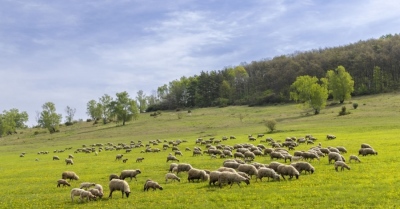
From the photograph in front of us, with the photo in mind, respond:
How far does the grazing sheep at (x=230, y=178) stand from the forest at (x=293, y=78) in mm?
139013

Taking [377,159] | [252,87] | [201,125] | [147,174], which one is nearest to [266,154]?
[377,159]

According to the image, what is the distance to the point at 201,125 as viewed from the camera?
107 meters

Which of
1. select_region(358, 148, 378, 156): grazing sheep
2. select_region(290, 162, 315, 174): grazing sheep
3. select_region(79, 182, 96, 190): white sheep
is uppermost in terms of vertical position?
select_region(79, 182, 96, 190): white sheep

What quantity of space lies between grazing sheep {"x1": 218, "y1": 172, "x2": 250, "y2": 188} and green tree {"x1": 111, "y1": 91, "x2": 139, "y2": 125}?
389 ft

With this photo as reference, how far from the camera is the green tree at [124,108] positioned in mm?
137375

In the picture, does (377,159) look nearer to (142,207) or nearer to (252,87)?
(142,207)

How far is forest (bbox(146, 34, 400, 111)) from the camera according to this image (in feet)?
515

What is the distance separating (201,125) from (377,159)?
78.5 m

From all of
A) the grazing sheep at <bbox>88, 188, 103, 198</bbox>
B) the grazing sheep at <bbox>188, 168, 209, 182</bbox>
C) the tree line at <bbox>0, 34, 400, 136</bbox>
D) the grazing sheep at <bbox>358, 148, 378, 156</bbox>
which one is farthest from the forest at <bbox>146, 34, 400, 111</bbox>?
the grazing sheep at <bbox>88, 188, 103, 198</bbox>

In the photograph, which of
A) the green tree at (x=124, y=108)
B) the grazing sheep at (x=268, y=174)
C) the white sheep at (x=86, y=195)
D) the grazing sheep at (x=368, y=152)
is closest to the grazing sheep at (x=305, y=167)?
the grazing sheep at (x=268, y=174)

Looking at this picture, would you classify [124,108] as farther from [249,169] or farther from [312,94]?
[249,169]

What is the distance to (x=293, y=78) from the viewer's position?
182 metres

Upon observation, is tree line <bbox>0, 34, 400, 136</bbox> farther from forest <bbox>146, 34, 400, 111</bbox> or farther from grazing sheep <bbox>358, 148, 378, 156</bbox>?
grazing sheep <bbox>358, 148, 378, 156</bbox>

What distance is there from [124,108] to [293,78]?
90.4 metres
